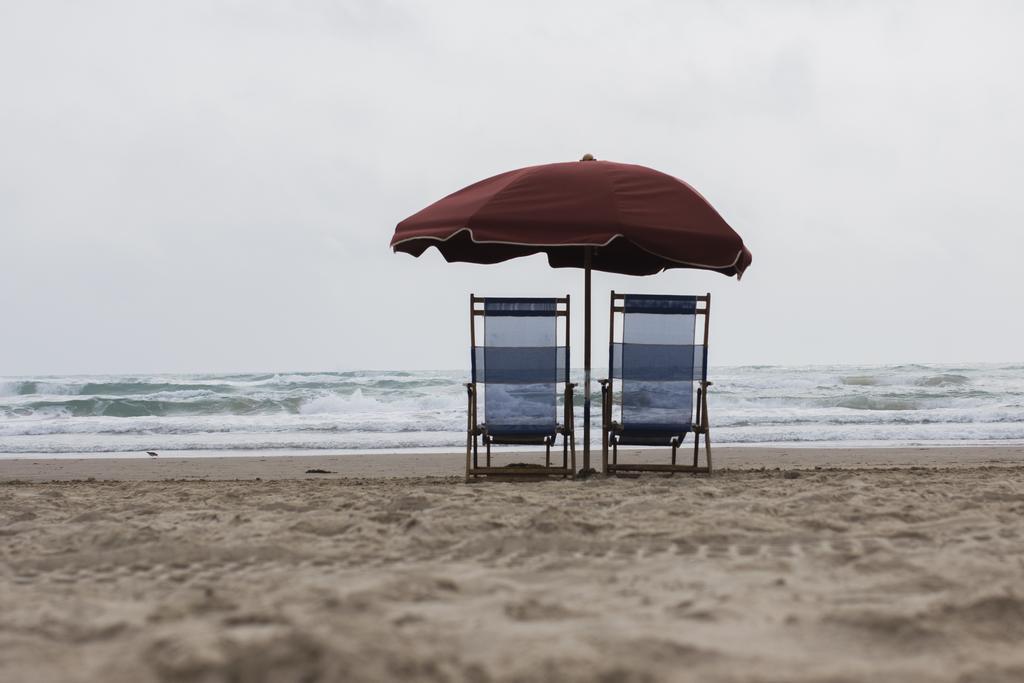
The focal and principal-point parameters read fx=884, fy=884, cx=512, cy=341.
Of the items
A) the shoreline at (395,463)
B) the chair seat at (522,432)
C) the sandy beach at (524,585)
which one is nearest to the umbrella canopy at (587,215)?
the chair seat at (522,432)

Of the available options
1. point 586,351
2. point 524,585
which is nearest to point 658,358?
point 586,351

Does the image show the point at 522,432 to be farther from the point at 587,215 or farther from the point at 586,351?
the point at 587,215

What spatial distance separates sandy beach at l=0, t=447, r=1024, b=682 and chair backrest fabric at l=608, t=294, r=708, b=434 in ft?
3.19

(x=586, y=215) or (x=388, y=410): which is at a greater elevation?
(x=586, y=215)

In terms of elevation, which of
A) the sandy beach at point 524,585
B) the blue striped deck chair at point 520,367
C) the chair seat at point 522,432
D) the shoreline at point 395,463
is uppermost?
the blue striped deck chair at point 520,367

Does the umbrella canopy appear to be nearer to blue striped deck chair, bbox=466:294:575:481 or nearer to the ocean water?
blue striped deck chair, bbox=466:294:575:481

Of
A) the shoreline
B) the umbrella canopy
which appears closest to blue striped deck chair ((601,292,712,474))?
the umbrella canopy

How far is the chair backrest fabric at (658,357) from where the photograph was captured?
214 inches

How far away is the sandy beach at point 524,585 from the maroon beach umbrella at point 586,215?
4.30 ft

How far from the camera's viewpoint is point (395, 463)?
311 inches

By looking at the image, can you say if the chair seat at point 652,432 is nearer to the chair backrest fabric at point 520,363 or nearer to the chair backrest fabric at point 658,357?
the chair backrest fabric at point 658,357

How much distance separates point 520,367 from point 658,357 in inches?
33.6

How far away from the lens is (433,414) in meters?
13.8

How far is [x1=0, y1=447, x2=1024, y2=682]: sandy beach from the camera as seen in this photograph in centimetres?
→ 185
